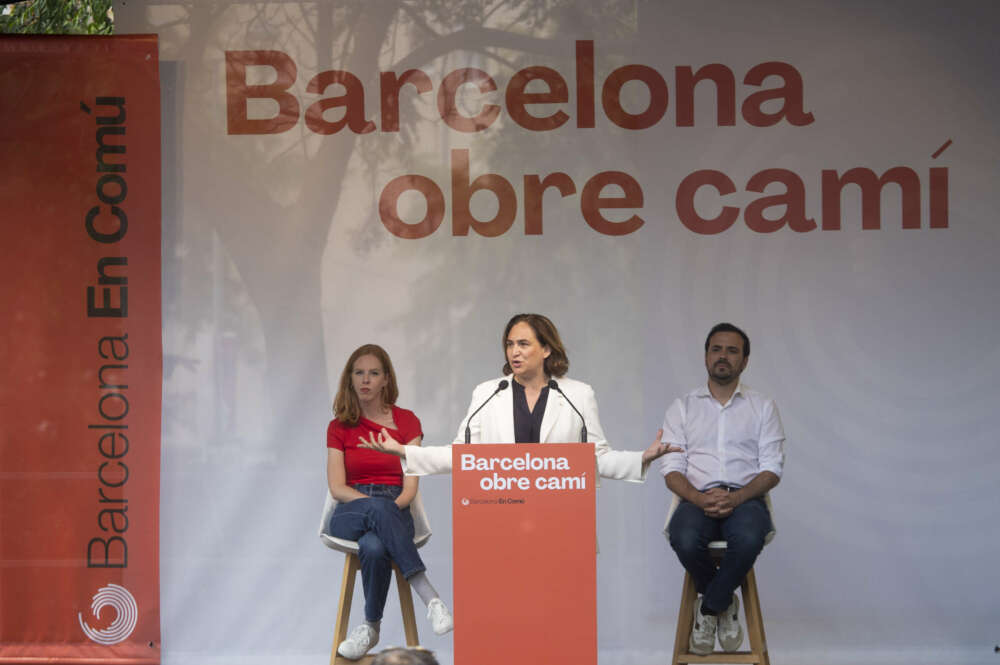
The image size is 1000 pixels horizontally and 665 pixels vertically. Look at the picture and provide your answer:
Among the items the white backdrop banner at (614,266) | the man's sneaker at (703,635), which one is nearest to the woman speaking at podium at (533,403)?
the man's sneaker at (703,635)

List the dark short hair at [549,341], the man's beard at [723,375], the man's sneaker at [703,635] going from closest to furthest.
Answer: the dark short hair at [549,341], the man's sneaker at [703,635], the man's beard at [723,375]

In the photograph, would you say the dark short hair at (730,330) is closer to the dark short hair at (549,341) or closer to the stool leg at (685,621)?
the dark short hair at (549,341)

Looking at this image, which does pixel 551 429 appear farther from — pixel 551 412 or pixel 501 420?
pixel 501 420

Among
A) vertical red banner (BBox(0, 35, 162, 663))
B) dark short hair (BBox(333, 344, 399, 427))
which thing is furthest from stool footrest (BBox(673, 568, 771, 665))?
vertical red banner (BBox(0, 35, 162, 663))

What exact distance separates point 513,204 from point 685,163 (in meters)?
0.95

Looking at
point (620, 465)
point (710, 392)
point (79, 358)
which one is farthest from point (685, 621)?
point (79, 358)

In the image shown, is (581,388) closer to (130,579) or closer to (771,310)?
(771,310)

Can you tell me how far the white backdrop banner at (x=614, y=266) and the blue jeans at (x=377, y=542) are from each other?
1064 mm

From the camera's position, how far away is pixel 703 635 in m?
4.98

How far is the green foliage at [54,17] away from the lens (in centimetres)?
616

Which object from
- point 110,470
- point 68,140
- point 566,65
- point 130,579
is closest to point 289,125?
point 68,140

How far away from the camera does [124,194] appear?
5930 millimetres

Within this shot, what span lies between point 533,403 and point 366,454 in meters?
0.91

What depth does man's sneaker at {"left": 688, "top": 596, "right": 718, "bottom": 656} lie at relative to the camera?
4973 millimetres
